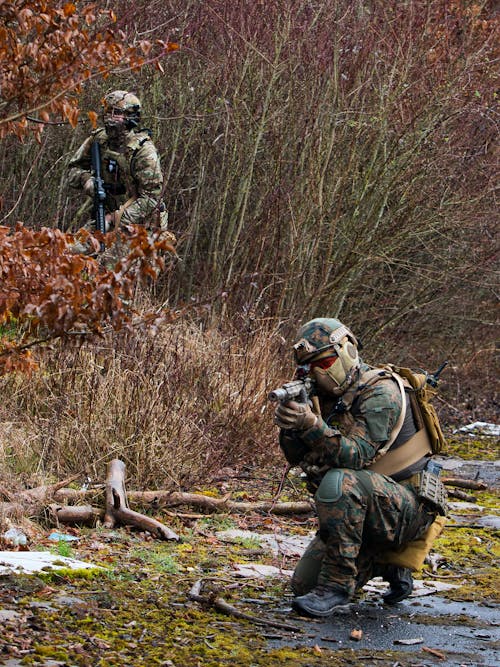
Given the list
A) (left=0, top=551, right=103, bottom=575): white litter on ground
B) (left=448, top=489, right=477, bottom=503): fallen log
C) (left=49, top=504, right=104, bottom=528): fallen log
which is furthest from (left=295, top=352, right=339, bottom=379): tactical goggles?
(left=448, top=489, right=477, bottom=503): fallen log

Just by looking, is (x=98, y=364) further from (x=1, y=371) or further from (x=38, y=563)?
(x=1, y=371)

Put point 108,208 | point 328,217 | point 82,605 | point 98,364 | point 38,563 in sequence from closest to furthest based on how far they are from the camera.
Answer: point 82,605 → point 38,563 → point 98,364 → point 108,208 → point 328,217

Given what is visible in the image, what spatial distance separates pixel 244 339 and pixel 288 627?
490 centimetres

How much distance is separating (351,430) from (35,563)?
5.17 feet

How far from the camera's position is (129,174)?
35.0 ft

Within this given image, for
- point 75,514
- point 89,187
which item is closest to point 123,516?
point 75,514

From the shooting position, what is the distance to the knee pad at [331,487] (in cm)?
511

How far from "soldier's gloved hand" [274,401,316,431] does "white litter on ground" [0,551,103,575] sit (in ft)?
4.02

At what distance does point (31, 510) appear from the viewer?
6.14 m

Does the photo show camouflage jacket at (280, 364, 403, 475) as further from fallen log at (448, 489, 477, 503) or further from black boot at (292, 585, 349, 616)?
fallen log at (448, 489, 477, 503)

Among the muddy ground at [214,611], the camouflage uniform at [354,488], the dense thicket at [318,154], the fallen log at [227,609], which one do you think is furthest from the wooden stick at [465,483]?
the fallen log at [227,609]

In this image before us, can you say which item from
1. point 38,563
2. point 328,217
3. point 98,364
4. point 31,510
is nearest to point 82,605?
point 38,563

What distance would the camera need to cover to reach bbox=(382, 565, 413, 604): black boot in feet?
17.8

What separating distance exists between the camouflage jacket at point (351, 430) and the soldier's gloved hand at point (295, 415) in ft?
0.16
